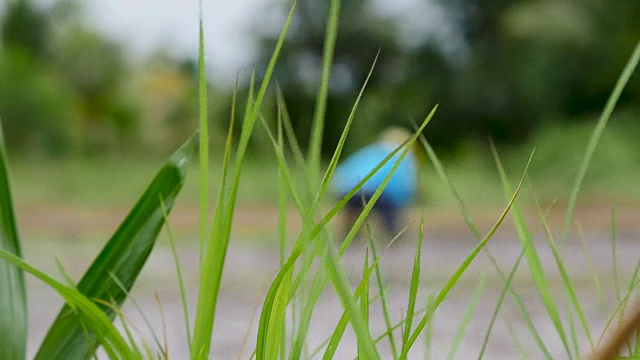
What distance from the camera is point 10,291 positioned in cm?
26

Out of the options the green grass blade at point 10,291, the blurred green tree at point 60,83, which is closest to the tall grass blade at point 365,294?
the green grass blade at point 10,291

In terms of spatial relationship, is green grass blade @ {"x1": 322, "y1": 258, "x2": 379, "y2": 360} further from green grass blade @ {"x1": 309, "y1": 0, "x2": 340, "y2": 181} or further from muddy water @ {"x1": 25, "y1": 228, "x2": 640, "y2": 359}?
muddy water @ {"x1": 25, "y1": 228, "x2": 640, "y2": 359}

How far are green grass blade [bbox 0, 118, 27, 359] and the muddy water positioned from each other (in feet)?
3.62

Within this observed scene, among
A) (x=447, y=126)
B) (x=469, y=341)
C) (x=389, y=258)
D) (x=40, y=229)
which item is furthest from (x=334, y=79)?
(x=469, y=341)

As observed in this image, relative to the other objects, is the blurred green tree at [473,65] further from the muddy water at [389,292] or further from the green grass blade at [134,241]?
the green grass blade at [134,241]

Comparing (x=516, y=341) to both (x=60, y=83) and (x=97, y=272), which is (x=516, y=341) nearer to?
(x=97, y=272)

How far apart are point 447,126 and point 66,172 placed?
398 cm

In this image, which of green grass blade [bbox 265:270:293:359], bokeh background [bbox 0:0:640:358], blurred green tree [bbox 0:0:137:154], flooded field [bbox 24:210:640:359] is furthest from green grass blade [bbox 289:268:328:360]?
blurred green tree [bbox 0:0:137:154]

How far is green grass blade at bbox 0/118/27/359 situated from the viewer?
26 cm

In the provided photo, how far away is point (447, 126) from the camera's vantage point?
940 cm

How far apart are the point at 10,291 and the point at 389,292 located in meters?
2.31

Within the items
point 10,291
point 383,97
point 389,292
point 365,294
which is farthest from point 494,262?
point 383,97

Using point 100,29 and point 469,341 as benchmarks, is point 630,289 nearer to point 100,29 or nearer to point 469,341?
point 469,341

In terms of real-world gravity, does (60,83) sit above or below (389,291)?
above
